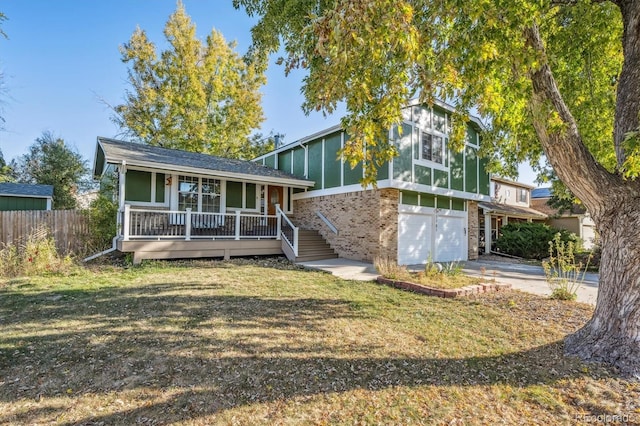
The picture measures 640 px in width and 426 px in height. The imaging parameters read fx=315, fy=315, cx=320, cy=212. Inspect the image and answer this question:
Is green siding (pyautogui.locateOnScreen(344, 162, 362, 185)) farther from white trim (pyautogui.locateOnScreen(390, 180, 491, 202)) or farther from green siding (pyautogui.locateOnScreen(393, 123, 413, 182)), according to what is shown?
white trim (pyautogui.locateOnScreen(390, 180, 491, 202))

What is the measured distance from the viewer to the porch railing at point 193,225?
Answer: 32.8 feet

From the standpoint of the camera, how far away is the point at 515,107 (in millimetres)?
4434

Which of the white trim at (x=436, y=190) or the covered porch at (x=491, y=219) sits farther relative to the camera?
the covered porch at (x=491, y=219)

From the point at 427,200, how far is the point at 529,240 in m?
7.64

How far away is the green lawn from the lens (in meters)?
2.73

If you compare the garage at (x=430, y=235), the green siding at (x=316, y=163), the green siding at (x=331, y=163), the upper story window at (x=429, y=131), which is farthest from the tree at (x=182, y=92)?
the garage at (x=430, y=235)

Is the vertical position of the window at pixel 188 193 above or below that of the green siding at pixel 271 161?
below

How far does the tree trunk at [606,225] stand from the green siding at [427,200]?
8.57 metres

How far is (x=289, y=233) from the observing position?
12.5 metres

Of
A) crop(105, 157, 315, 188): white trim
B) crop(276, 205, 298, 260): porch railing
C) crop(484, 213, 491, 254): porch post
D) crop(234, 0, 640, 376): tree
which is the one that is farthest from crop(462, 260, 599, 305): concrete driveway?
crop(105, 157, 315, 188): white trim

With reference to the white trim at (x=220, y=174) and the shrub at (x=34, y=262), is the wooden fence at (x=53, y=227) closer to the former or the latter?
the shrub at (x=34, y=262)

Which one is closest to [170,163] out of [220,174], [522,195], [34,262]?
[220,174]

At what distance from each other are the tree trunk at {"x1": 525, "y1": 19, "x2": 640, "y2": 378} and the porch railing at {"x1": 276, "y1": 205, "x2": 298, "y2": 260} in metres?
8.70

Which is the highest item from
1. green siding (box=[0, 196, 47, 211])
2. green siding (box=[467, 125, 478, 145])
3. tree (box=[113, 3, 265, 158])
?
tree (box=[113, 3, 265, 158])
